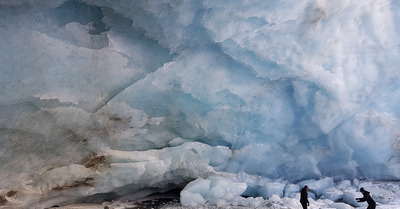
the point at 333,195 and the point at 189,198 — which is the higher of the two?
the point at 189,198

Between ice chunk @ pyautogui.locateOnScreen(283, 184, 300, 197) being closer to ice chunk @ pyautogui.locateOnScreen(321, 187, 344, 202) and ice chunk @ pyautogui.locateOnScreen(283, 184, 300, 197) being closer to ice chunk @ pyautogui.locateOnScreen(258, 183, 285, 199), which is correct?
ice chunk @ pyautogui.locateOnScreen(258, 183, 285, 199)

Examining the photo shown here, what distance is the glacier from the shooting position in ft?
15.1

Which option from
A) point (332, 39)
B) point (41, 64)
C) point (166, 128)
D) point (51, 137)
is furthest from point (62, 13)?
point (332, 39)

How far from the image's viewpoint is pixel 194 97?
19.9 feet

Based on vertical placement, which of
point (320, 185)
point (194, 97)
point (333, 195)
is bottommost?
point (333, 195)

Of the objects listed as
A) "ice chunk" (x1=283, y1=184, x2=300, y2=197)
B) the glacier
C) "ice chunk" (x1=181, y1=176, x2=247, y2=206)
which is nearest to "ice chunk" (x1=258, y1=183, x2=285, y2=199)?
the glacier

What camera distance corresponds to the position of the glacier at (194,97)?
15.1 ft

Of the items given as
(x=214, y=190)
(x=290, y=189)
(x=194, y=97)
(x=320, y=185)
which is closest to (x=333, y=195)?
(x=320, y=185)

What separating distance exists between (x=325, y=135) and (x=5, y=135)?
6481mm

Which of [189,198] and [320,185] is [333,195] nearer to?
[320,185]

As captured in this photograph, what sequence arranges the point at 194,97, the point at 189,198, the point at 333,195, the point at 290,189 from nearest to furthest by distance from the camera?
1. the point at 189,198
2. the point at 194,97
3. the point at 333,195
4. the point at 290,189

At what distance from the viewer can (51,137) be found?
4918mm

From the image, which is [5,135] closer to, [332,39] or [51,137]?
[51,137]

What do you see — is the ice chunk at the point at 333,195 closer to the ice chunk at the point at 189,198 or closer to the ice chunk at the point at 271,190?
the ice chunk at the point at 271,190
